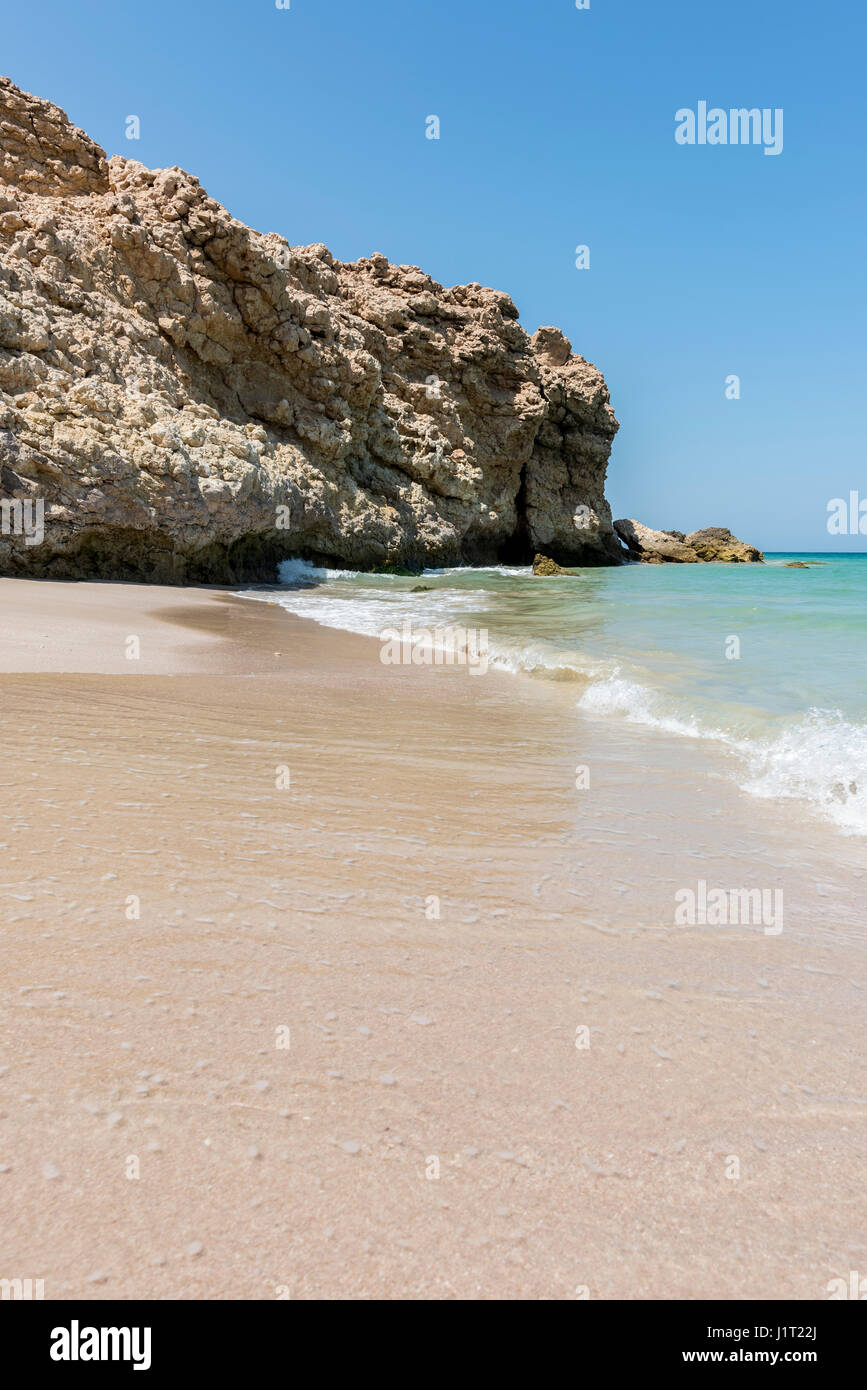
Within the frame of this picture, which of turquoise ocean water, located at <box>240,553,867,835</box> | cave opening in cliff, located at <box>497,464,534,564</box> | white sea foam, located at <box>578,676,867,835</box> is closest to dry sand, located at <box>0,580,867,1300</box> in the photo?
white sea foam, located at <box>578,676,867,835</box>

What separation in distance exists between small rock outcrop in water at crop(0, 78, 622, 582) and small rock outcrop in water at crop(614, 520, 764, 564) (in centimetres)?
1121

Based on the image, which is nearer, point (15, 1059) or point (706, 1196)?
point (706, 1196)

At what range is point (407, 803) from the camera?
4.01 metres

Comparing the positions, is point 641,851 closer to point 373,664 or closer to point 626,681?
point 626,681

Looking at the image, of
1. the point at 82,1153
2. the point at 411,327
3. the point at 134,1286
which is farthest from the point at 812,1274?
the point at 411,327

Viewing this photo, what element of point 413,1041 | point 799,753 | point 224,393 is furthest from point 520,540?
point 413,1041

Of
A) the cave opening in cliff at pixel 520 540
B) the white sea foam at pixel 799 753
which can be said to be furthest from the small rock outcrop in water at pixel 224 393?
the white sea foam at pixel 799 753

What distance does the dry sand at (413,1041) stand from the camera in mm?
1448

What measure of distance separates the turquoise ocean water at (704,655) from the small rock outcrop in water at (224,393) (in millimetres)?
3216

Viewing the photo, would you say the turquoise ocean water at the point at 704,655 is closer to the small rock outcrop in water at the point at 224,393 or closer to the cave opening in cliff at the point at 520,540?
the small rock outcrop in water at the point at 224,393

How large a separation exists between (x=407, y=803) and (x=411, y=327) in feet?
108

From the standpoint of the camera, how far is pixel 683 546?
48969mm

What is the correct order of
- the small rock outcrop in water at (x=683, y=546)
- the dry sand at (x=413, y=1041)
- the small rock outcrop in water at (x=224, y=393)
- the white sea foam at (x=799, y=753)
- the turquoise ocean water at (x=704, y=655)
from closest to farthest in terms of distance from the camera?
the dry sand at (x=413, y=1041)
the white sea foam at (x=799, y=753)
the turquoise ocean water at (x=704, y=655)
the small rock outcrop in water at (x=224, y=393)
the small rock outcrop in water at (x=683, y=546)
